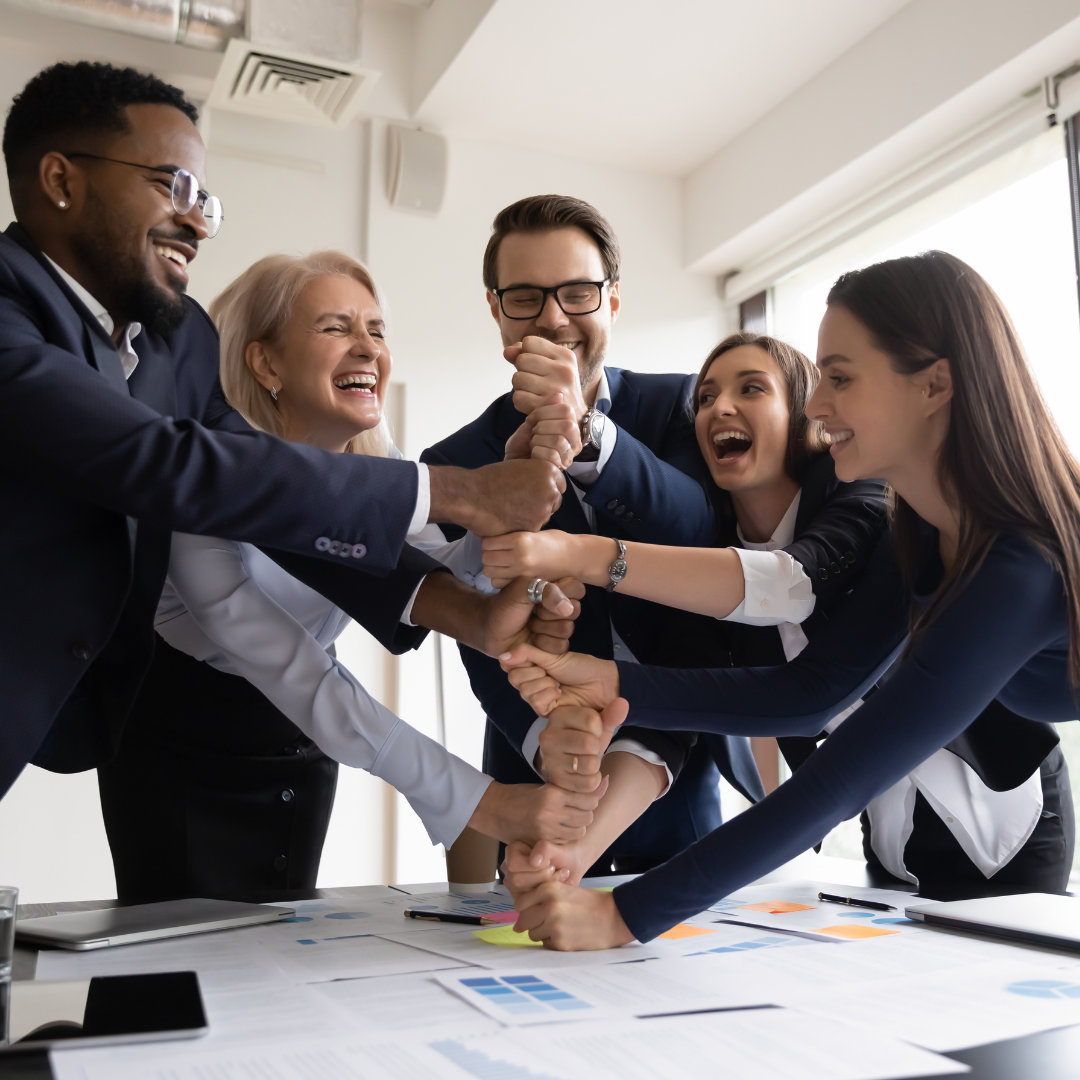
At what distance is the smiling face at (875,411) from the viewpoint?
148 centimetres

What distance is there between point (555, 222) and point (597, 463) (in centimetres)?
56

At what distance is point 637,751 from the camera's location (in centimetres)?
166

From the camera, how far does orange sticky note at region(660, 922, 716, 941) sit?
1.16m

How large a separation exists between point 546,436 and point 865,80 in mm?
3102

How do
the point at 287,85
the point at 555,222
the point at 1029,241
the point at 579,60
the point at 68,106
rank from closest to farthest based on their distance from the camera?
the point at 68,106, the point at 555,222, the point at 1029,241, the point at 287,85, the point at 579,60

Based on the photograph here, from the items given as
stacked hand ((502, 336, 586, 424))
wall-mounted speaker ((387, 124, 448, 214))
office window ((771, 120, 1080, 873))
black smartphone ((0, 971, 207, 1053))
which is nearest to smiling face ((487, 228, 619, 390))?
stacked hand ((502, 336, 586, 424))

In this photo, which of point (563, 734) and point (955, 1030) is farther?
point (563, 734)

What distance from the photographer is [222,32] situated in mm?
3822

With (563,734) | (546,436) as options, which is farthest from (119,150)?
(563,734)

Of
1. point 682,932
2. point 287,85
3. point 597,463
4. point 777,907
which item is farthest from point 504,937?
point 287,85

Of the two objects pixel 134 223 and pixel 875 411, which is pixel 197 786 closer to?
pixel 134 223

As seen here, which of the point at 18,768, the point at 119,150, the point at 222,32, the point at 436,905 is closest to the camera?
the point at 18,768

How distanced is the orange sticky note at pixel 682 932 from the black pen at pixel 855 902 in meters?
0.25

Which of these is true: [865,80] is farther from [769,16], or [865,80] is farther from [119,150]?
[119,150]
